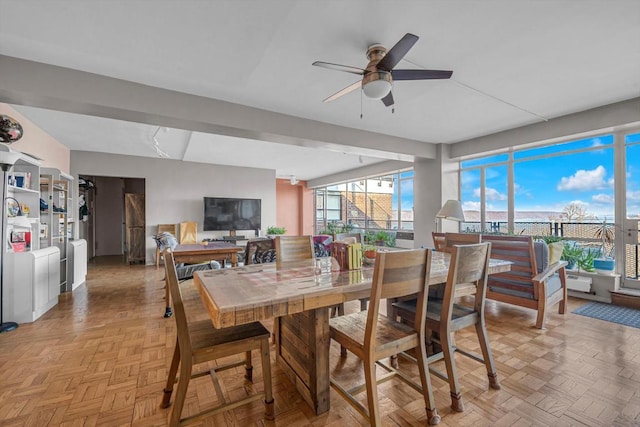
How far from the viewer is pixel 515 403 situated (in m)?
1.75

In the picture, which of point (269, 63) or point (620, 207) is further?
point (620, 207)

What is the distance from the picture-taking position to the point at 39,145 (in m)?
4.53

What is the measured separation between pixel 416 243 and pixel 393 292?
4712mm

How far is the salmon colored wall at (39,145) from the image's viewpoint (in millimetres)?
3781

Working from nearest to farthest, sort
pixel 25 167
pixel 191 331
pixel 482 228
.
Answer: pixel 191 331 < pixel 25 167 < pixel 482 228

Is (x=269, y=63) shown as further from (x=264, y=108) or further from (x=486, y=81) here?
(x=486, y=81)

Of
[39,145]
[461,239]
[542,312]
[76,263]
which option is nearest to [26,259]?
[76,263]

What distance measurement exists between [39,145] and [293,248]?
4745mm

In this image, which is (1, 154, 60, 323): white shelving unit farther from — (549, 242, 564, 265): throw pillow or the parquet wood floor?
(549, 242, 564, 265): throw pillow

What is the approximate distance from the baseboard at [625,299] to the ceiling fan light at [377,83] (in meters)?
4.09

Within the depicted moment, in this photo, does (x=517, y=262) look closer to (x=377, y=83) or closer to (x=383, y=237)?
(x=377, y=83)

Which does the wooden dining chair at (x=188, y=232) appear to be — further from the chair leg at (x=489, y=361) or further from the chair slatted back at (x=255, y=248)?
the chair leg at (x=489, y=361)

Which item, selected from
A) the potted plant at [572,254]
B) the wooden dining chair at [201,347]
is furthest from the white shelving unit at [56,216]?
the potted plant at [572,254]

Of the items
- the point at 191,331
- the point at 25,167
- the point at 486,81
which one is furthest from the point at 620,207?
the point at 25,167
